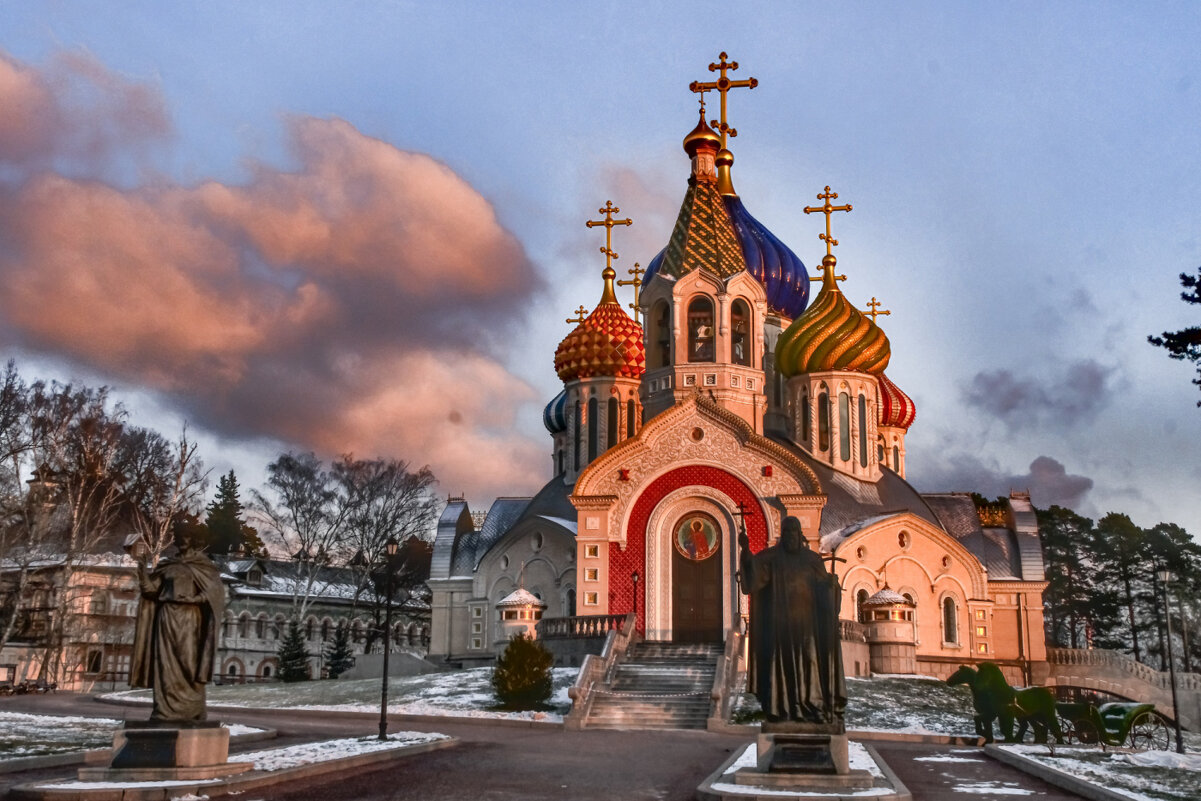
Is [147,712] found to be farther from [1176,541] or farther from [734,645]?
[1176,541]

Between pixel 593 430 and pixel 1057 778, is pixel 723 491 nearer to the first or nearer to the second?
pixel 593 430

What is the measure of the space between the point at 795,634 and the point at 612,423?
25613 millimetres

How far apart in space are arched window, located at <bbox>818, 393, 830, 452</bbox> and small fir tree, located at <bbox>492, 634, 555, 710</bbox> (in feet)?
48.0

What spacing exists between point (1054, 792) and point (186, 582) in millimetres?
9266

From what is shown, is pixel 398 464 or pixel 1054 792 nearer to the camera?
pixel 1054 792

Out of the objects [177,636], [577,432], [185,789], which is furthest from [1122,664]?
[185,789]

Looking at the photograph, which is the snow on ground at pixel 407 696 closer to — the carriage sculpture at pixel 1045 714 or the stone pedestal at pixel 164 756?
the carriage sculpture at pixel 1045 714

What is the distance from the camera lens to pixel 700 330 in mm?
35219

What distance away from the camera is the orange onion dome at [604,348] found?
37625 mm

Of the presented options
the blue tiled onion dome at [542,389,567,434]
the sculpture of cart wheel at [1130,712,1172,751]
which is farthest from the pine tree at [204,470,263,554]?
the sculpture of cart wheel at [1130,712,1172,751]

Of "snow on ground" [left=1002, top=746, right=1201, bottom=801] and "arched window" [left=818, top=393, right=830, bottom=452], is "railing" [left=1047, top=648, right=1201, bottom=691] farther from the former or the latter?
"snow on ground" [left=1002, top=746, right=1201, bottom=801]

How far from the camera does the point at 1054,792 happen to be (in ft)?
41.4

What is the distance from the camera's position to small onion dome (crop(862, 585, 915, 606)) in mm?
30391

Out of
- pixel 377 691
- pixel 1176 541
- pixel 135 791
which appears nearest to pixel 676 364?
pixel 377 691
